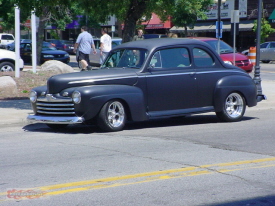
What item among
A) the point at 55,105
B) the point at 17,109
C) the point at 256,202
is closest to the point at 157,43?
the point at 55,105

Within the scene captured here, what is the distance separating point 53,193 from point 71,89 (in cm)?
432

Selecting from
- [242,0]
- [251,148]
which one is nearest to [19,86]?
[251,148]

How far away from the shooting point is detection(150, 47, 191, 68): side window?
440 inches

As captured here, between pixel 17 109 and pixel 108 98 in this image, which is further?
pixel 17 109

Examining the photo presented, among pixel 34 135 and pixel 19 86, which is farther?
pixel 19 86

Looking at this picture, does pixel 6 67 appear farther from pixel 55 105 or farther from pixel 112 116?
pixel 112 116

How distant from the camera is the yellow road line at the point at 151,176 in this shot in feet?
21.1

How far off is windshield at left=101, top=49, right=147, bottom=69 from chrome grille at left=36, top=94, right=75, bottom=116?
5.40ft

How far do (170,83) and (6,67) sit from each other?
1223 cm

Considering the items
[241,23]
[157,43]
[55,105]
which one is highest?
[241,23]

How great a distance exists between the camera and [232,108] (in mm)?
12047

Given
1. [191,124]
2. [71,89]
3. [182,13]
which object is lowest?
[191,124]

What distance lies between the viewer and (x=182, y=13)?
41312mm

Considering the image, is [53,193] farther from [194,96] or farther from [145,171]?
[194,96]
